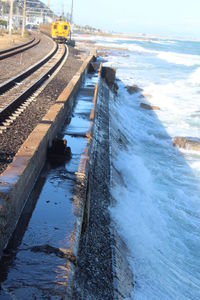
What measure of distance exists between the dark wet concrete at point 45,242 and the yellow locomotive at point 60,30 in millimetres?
35920

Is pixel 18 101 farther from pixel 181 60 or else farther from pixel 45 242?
pixel 181 60

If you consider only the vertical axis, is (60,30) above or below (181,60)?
above

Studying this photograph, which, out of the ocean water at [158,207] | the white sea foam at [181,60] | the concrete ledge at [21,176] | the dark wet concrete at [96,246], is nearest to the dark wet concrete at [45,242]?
the concrete ledge at [21,176]

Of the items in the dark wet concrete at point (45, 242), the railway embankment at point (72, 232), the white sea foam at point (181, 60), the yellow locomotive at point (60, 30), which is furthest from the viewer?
the white sea foam at point (181, 60)

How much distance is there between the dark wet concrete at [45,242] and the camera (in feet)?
12.0

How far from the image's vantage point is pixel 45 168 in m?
6.49

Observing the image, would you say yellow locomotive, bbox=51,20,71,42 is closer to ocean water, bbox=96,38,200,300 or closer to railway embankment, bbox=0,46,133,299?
ocean water, bbox=96,38,200,300

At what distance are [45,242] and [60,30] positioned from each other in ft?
128

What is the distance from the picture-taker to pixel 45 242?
441cm

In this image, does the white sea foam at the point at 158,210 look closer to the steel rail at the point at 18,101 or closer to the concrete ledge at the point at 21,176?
the concrete ledge at the point at 21,176

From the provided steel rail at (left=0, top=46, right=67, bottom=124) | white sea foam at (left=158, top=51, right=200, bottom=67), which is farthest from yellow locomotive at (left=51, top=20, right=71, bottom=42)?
steel rail at (left=0, top=46, right=67, bottom=124)

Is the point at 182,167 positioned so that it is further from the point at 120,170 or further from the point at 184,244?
the point at 184,244

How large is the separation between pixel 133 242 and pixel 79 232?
180 cm

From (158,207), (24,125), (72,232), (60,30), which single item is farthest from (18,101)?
(60,30)
